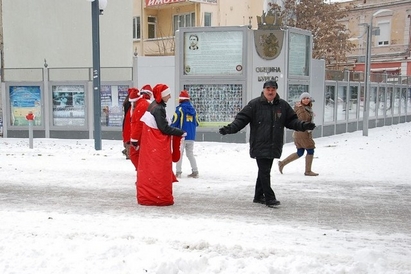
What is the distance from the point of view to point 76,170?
10.8 metres

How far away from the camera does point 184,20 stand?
35531mm

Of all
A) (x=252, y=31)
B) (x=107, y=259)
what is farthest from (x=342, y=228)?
(x=252, y=31)

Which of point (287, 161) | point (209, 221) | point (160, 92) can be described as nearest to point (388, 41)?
point (287, 161)

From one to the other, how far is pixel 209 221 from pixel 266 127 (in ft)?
5.32

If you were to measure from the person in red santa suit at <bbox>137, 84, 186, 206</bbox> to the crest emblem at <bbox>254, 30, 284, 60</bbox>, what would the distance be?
9.45 meters

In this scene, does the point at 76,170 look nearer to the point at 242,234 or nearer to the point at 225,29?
the point at 242,234

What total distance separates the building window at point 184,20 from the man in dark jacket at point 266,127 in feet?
93.6

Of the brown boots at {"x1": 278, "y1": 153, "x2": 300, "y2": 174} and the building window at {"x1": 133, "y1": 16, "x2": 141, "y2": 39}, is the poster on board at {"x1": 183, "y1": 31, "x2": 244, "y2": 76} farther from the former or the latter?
the building window at {"x1": 133, "y1": 16, "x2": 141, "y2": 39}

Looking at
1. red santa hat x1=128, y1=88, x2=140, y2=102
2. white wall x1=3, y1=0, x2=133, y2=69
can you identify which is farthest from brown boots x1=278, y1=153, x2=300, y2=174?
white wall x1=3, y1=0, x2=133, y2=69

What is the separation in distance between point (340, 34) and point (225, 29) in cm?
2045

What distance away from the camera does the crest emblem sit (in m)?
16.1

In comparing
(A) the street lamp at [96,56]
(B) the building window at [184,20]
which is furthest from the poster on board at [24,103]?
(B) the building window at [184,20]

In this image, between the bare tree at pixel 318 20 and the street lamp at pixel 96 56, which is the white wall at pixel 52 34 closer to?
the street lamp at pixel 96 56

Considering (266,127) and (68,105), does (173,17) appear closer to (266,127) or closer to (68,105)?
(68,105)
